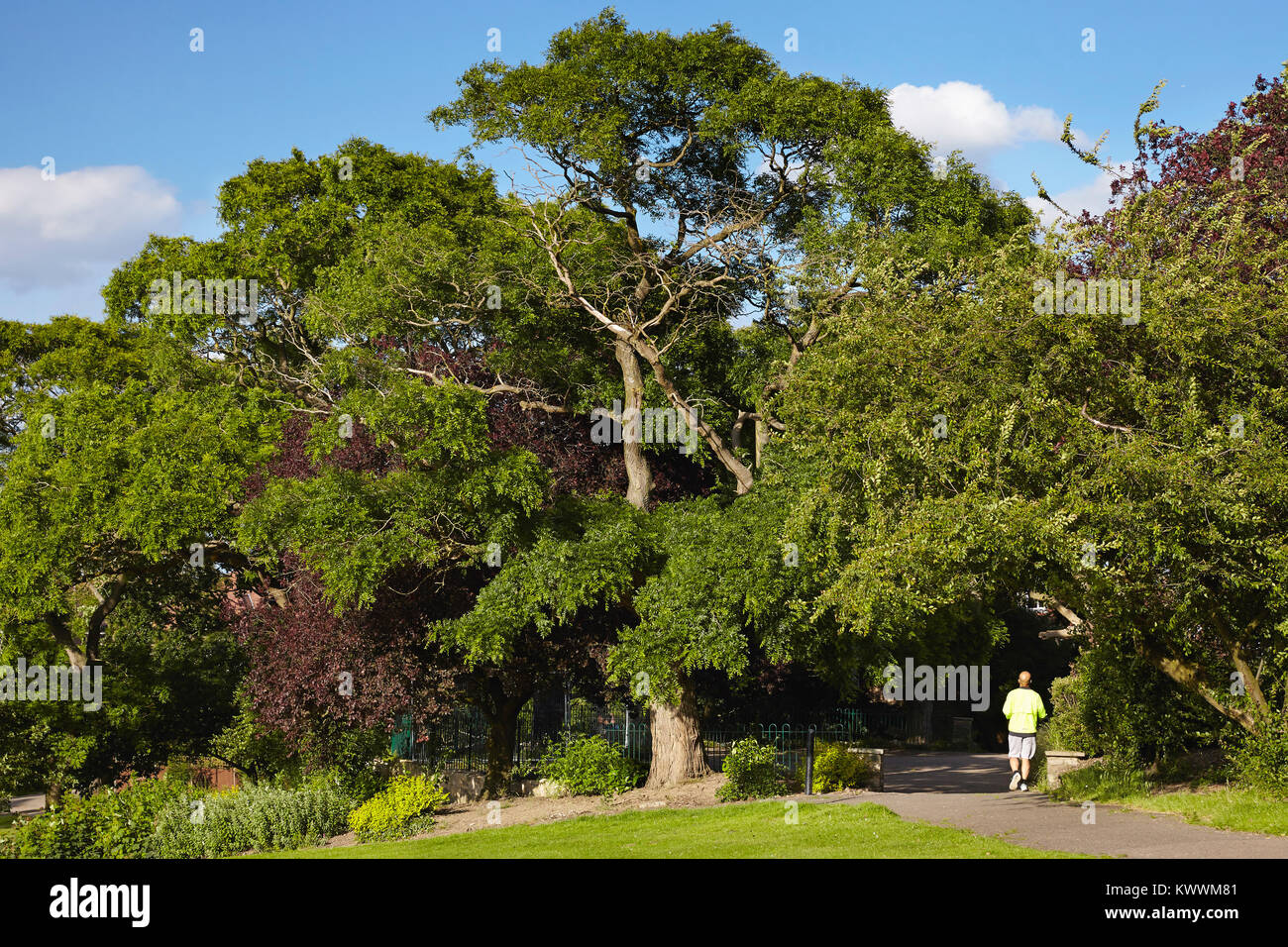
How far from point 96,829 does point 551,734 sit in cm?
819

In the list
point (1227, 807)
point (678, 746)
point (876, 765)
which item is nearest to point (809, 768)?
point (876, 765)

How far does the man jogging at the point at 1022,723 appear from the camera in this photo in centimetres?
1603

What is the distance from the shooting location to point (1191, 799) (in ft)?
45.0

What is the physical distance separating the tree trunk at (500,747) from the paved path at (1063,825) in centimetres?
703

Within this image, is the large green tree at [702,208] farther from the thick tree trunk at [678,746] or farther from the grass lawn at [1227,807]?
the grass lawn at [1227,807]

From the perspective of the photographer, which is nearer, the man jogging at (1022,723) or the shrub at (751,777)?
the man jogging at (1022,723)

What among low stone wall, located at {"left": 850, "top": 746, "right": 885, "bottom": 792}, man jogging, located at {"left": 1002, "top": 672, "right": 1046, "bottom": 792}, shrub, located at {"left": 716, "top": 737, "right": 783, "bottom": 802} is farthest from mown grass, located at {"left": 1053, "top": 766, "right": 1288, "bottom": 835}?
shrub, located at {"left": 716, "top": 737, "right": 783, "bottom": 802}

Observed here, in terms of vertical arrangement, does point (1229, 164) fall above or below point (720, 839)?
above

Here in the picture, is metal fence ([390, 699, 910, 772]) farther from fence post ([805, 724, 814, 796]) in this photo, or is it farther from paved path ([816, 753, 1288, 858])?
paved path ([816, 753, 1288, 858])

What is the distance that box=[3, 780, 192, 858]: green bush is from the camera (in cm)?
1738

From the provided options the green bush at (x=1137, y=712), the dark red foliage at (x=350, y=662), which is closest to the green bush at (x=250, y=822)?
the dark red foliage at (x=350, y=662)

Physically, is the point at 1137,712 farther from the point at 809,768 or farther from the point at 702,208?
the point at 702,208

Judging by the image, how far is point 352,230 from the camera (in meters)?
24.2
